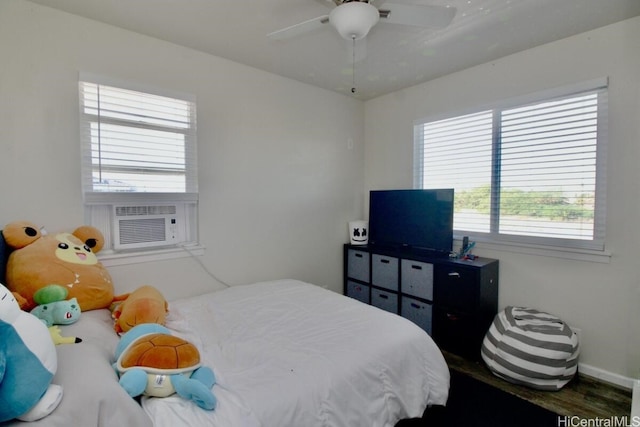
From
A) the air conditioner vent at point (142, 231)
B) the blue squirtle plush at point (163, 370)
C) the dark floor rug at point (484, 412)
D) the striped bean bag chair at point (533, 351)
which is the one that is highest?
the air conditioner vent at point (142, 231)

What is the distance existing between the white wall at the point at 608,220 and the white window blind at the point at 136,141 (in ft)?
8.46

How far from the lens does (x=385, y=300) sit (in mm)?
3262

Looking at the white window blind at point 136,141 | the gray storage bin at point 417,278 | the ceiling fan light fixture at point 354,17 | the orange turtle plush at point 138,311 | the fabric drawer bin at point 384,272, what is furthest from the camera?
the fabric drawer bin at point 384,272

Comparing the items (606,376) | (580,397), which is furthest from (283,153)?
(606,376)

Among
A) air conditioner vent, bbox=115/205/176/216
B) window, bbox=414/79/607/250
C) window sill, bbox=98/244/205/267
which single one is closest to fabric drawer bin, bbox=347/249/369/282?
window, bbox=414/79/607/250

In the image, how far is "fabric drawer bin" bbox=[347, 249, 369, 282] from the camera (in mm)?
3453

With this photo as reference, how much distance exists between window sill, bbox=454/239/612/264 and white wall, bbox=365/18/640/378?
29 mm

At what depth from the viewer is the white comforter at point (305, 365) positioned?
1.21 m

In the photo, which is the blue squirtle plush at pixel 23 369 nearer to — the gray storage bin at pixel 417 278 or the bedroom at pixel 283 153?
the bedroom at pixel 283 153

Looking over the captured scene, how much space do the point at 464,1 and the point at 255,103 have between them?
1.83 metres

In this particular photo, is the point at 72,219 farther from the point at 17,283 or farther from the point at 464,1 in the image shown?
the point at 464,1

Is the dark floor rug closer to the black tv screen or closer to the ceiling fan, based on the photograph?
the black tv screen

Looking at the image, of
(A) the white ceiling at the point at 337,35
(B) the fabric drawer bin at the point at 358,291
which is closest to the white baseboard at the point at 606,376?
(B) the fabric drawer bin at the point at 358,291

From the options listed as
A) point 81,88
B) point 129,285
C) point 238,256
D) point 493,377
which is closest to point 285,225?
point 238,256
